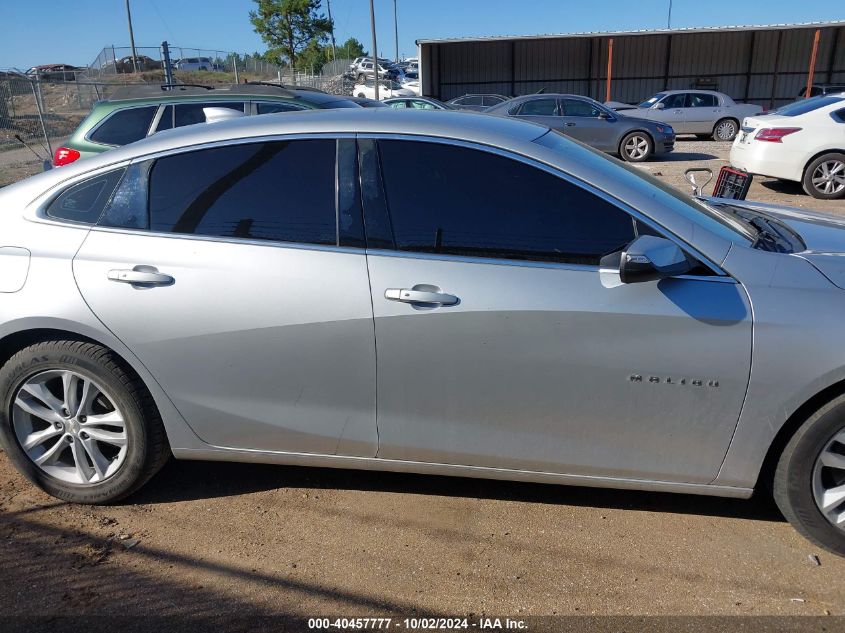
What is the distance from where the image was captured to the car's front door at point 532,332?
8.91ft

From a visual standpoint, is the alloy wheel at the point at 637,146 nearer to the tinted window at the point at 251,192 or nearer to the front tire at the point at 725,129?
the front tire at the point at 725,129

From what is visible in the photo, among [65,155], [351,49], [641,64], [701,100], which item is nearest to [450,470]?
[65,155]

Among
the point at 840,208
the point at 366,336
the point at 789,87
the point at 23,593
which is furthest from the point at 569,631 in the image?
the point at 789,87

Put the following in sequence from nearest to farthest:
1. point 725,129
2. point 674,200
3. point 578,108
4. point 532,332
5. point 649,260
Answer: point 649,260
point 532,332
point 674,200
point 578,108
point 725,129

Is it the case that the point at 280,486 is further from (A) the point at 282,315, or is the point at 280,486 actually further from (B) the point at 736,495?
(B) the point at 736,495

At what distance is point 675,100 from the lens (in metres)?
19.9

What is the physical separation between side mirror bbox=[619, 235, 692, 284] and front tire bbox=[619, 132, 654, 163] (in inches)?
563

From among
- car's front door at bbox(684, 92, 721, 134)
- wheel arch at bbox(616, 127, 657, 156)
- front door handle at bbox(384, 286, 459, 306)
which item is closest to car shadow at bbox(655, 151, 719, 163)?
wheel arch at bbox(616, 127, 657, 156)

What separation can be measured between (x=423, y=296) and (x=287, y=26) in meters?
41.8

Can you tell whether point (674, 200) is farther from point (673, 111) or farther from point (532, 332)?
point (673, 111)

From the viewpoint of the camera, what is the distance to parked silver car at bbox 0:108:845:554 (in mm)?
2723

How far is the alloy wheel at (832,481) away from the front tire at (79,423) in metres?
2.77

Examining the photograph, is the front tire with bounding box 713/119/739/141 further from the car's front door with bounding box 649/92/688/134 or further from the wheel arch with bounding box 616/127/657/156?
the wheel arch with bounding box 616/127/657/156

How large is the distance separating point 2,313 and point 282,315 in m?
1.27
